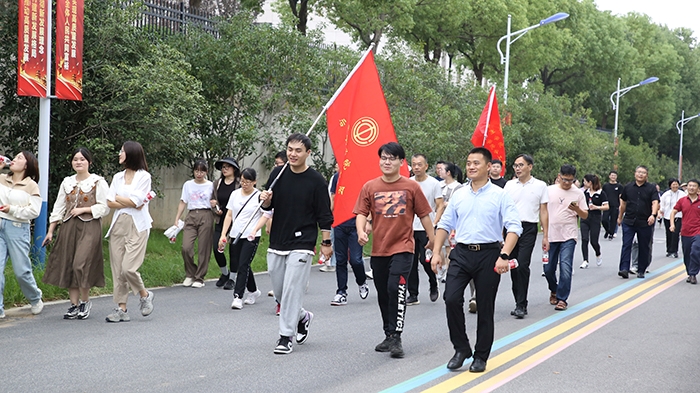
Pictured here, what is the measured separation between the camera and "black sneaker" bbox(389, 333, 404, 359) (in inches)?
294

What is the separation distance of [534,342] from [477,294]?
64.3 inches

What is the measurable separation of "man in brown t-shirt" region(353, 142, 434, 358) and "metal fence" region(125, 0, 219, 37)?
10.9 meters

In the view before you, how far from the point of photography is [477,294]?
7.02 metres

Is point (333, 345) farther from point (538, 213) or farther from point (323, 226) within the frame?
point (538, 213)

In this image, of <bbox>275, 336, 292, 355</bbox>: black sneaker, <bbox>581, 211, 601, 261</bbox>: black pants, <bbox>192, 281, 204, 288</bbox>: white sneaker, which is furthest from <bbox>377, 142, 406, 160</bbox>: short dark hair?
<bbox>581, 211, 601, 261</bbox>: black pants

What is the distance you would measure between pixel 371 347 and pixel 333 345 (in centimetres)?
35

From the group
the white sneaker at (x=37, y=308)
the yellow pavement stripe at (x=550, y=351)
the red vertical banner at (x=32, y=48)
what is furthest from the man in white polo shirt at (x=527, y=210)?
the red vertical banner at (x=32, y=48)

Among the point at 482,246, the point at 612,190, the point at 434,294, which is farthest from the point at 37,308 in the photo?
the point at 612,190

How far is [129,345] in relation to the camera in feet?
25.3

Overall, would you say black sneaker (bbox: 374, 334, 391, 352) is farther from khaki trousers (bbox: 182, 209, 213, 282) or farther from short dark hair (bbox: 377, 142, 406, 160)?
khaki trousers (bbox: 182, 209, 213, 282)

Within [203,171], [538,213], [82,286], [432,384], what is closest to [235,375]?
[432,384]

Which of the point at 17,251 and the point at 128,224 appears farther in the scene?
the point at 17,251

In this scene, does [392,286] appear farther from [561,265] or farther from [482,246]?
[561,265]

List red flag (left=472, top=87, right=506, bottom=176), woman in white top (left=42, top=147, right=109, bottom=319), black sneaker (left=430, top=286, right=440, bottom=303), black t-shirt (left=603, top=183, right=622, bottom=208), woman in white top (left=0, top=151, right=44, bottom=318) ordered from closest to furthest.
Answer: woman in white top (left=42, top=147, right=109, bottom=319)
woman in white top (left=0, top=151, right=44, bottom=318)
black sneaker (left=430, top=286, right=440, bottom=303)
red flag (left=472, top=87, right=506, bottom=176)
black t-shirt (left=603, top=183, right=622, bottom=208)
